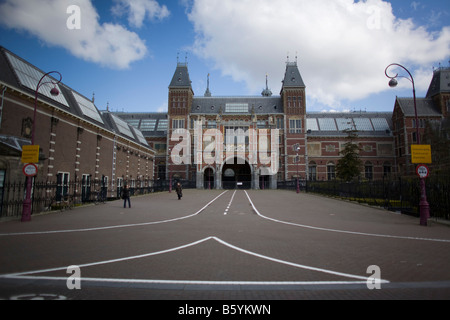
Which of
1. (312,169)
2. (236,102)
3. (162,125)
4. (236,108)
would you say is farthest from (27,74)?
(312,169)

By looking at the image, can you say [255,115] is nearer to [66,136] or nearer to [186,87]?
[186,87]

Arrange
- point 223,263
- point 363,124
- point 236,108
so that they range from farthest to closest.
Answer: point 363,124 → point 236,108 → point 223,263

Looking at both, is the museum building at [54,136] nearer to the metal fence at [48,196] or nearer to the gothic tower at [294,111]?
the metal fence at [48,196]

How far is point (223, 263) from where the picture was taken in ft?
→ 17.5

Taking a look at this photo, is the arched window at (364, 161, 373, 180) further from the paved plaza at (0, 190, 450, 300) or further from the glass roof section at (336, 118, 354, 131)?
the paved plaza at (0, 190, 450, 300)

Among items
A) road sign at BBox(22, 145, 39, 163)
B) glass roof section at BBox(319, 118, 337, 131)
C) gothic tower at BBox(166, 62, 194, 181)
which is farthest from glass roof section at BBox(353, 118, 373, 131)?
road sign at BBox(22, 145, 39, 163)

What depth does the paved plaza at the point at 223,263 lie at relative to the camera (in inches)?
157

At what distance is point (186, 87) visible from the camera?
52.4m

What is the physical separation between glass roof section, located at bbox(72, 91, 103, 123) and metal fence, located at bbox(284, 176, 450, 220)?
79.9ft

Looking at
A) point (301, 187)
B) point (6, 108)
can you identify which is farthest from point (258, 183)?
point (6, 108)

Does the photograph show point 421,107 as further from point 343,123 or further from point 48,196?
point 48,196

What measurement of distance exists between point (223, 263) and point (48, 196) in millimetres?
16906

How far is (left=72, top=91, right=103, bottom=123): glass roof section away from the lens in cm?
2417
